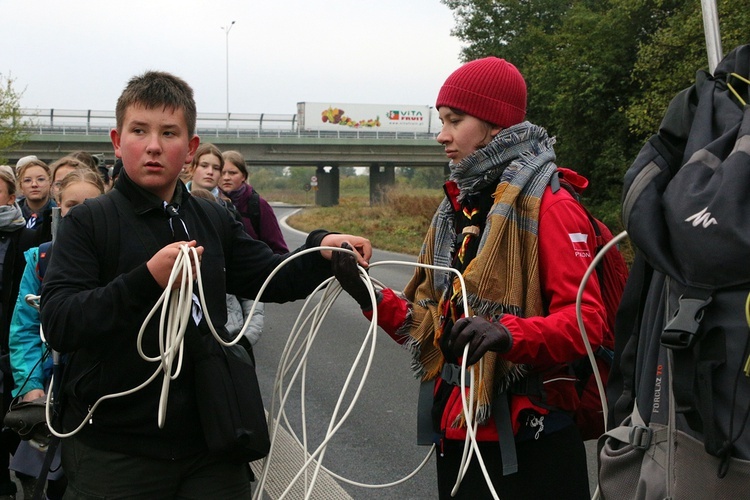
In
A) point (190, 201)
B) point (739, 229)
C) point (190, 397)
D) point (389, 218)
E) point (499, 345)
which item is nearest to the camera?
point (739, 229)

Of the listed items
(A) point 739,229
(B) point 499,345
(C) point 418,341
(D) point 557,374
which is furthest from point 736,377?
(C) point 418,341

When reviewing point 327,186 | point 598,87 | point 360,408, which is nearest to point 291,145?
point 327,186

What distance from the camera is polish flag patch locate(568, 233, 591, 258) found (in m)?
2.60

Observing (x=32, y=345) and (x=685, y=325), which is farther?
(x=32, y=345)

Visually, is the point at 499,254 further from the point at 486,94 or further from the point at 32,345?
the point at 32,345

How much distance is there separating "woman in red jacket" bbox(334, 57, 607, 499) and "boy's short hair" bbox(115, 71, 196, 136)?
0.72 m

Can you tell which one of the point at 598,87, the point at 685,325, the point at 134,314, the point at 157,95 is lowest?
the point at 134,314

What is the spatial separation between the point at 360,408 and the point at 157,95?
4.61 m

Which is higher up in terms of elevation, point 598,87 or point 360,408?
point 598,87

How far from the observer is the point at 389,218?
36938 mm

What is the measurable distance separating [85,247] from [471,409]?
1.27 metres

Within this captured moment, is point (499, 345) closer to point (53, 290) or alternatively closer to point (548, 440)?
point (548, 440)

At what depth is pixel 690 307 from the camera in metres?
1.67

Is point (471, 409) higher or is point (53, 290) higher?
point (53, 290)
